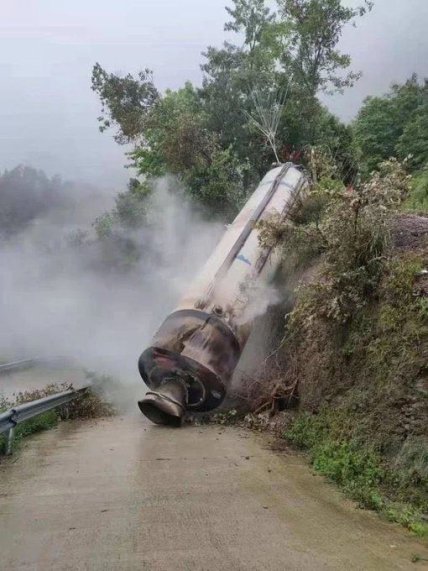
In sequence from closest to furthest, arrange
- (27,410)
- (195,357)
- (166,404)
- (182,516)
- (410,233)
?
1. (182,516)
2. (27,410)
3. (410,233)
4. (166,404)
5. (195,357)

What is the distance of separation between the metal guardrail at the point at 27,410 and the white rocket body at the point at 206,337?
1407mm

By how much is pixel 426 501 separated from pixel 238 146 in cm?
1828

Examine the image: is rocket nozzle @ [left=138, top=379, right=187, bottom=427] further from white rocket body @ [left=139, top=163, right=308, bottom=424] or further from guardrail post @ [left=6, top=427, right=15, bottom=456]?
guardrail post @ [left=6, top=427, right=15, bottom=456]

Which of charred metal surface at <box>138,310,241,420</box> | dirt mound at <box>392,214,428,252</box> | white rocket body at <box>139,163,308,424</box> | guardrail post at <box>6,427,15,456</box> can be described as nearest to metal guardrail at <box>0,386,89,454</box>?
guardrail post at <box>6,427,15,456</box>

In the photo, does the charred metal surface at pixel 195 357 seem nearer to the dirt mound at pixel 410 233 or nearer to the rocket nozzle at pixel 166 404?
the rocket nozzle at pixel 166 404

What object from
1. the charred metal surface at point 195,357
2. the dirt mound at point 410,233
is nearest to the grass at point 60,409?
the charred metal surface at point 195,357

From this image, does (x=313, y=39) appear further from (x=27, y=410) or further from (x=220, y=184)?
(x=27, y=410)

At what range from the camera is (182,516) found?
4.67 meters

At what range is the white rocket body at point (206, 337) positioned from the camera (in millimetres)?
9250

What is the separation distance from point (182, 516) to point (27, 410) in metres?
3.87

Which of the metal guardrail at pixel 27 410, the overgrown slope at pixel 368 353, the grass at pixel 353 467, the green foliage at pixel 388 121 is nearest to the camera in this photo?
the grass at pixel 353 467

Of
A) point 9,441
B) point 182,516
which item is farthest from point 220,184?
point 182,516

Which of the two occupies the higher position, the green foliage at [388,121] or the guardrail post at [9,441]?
the green foliage at [388,121]

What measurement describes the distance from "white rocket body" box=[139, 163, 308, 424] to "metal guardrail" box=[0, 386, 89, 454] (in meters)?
1.41
